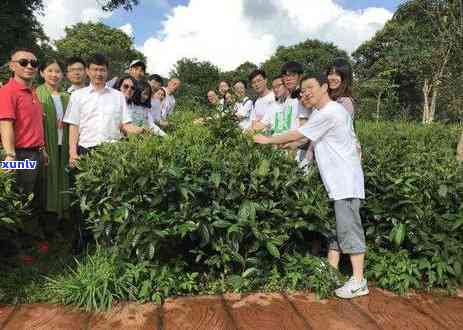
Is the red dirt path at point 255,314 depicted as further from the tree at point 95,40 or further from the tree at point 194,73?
the tree at point 95,40

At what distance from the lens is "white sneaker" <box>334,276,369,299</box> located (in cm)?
353

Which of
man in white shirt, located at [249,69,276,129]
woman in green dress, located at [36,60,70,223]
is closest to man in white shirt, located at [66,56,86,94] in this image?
woman in green dress, located at [36,60,70,223]

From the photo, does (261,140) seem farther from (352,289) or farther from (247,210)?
(352,289)

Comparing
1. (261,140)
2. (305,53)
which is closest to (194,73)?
(305,53)

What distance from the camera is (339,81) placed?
410 cm

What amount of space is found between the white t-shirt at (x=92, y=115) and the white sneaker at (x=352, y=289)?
2416 mm

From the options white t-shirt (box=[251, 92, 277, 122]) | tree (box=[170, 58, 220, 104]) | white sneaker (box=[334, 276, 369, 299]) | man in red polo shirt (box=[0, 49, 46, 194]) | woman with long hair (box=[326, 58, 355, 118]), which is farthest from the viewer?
tree (box=[170, 58, 220, 104])

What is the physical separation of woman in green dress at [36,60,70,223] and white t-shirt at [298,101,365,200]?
8.57ft

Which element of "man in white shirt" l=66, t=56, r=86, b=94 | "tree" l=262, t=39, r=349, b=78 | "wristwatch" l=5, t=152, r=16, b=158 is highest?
"tree" l=262, t=39, r=349, b=78

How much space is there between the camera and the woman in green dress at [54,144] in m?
4.68

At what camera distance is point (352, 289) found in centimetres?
355

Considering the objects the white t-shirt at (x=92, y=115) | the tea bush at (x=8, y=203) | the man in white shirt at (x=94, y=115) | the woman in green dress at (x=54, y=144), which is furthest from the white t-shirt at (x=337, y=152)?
the woman in green dress at (x=54, y=144)

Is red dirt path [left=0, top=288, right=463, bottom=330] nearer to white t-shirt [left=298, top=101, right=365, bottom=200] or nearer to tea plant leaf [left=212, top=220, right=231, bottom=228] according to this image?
tea plant leaf [left=212, top=220, right=231, bottom=228]

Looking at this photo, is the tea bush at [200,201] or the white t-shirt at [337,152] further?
the white t-shirt at [337,152]
